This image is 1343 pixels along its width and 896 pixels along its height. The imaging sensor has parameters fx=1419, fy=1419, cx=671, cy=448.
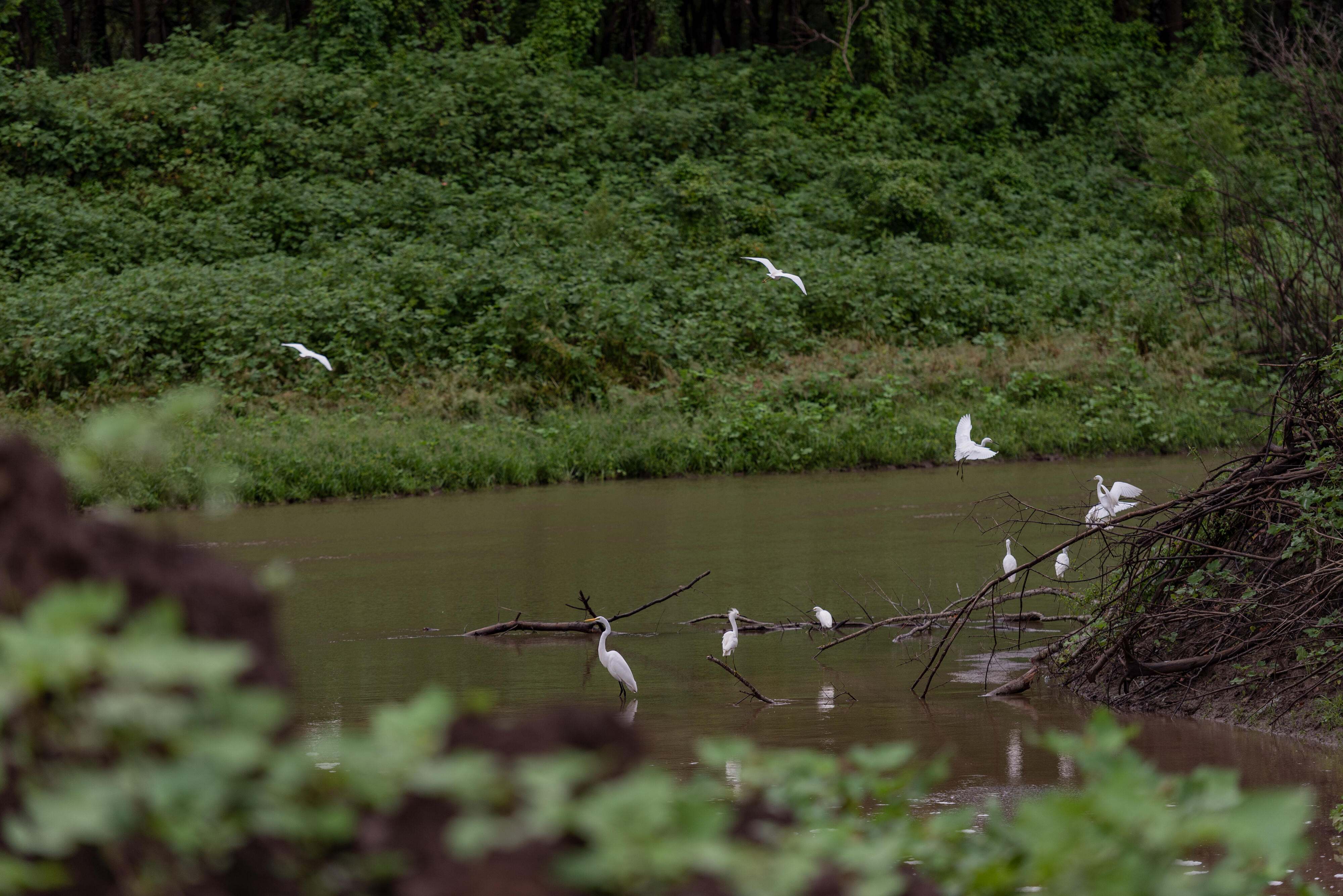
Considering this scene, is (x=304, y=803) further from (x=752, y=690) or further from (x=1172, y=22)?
(x=1172, y=22)

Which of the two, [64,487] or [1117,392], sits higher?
[64,487]

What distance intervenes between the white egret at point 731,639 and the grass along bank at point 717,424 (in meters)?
8.37

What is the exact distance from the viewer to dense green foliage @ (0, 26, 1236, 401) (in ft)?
64.4

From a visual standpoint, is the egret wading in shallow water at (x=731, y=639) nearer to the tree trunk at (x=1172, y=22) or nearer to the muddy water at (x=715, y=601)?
the muddy water at (x=715, y=601)

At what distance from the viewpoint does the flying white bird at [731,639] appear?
25.5ft

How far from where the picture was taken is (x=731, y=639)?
7.78m

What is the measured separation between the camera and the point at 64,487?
167cm

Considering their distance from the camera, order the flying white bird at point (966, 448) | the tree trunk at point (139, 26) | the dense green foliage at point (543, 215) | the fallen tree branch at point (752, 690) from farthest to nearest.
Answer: the tree trunk at point (139, 26) → the dense green foliage at point (543, 215) → the flying white bird at point (966, 448) → the fallen tree branch at point (752, 690)

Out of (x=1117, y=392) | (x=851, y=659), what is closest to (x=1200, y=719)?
(x=851, y=659)

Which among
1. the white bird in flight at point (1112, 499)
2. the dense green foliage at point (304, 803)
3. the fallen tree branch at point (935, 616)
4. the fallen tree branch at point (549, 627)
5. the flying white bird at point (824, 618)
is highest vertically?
the dense green foliage at point (304, 803)

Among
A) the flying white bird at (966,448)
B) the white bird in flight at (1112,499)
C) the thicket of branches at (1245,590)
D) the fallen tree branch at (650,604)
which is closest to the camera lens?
the thicket of branches at (1245,590)

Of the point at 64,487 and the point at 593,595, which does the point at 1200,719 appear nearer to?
the point at 593,595

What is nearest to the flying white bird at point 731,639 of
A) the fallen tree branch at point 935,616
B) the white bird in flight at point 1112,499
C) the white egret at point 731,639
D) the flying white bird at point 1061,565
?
the white egret at point 731,639

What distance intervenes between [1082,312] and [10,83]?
62.3 ft
